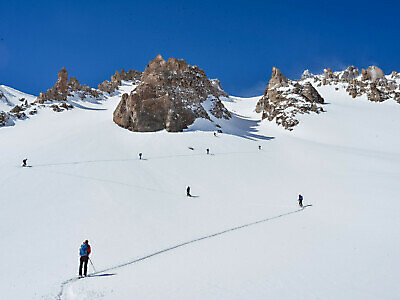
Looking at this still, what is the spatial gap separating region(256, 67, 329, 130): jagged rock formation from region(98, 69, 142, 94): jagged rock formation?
6820 centimetres

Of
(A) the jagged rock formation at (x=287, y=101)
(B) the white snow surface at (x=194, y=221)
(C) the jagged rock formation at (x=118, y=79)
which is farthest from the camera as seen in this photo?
(C) the jagged rock formation at (x=118, y=79)

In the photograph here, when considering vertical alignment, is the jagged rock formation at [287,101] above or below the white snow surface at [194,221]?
above

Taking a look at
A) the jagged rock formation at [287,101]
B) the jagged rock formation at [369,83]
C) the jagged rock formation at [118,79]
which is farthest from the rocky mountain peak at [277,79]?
the jagged rock formation at [118,79]

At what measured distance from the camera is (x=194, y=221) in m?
15.0

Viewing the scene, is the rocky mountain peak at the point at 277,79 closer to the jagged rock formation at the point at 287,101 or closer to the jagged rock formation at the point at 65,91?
the jagged rock formation at the point at 287,101

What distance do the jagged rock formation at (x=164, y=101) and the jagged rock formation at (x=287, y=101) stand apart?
18626 millimetres

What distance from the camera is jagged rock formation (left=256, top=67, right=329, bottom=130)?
64188mm

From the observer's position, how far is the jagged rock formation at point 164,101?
44438mm

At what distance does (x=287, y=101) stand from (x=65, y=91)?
6957 cm

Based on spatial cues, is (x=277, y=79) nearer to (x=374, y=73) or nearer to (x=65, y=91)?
(x=374, y=73)

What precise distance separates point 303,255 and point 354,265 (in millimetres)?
1701

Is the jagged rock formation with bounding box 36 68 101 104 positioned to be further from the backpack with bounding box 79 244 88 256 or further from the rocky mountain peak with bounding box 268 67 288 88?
the backpack with bounding box 79 244 88 256

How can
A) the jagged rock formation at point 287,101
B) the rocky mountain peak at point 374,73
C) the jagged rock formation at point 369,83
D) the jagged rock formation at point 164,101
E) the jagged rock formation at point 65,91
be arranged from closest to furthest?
the jagged rock formation at point 164,101 < the jagged rock formation at point 287,101 < the jagged rock formation at point 65,91 < the jagged rock formation at point 369,83 < the rocky mountain peak at point 374,73

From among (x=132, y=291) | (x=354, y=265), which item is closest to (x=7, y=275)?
(x=132, y=291)
